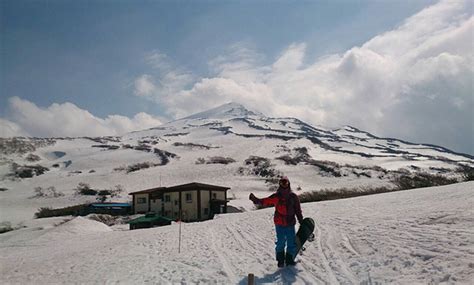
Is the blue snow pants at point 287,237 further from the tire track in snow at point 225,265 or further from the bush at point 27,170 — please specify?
the bush at point 27,170

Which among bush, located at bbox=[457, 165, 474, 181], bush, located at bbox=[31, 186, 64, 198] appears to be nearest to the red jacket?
bush, located at bbox=[457, 165, 474, 181]

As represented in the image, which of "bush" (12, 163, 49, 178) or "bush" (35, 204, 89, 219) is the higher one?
"bush" (12, 163, 49, 178)

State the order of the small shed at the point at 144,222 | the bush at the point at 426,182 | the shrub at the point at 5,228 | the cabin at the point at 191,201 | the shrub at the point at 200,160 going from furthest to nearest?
the shrub at the point at 200,160 < the cabin at the point at 191,201 < the shrub at the point at 5,228 < the small shed at the point at 144,222 < the bush at the point at 426,182

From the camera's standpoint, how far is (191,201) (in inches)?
2124

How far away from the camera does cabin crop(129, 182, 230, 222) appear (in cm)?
5334

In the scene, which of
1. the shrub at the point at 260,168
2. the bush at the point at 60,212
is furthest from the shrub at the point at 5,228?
the shrub at the point at 260,168

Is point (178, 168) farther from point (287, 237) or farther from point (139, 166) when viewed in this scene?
point (287, 237)

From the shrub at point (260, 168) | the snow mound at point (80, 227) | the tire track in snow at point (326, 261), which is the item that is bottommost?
the snow mound at point (80, 227)

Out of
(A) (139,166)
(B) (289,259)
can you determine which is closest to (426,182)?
(B) (289,259)

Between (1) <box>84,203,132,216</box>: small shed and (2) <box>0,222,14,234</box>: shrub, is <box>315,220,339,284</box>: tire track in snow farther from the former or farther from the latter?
(1) <box>84,203,132,216</box>: small shed

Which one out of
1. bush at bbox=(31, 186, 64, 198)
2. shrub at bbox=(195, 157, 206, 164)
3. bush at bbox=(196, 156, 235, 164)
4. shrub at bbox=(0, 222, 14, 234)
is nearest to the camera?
shrub at bbox=(0, 222, 14, 234)

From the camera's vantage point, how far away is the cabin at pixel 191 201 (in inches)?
2100

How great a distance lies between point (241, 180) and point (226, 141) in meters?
69.1

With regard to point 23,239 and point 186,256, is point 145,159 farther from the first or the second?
point 186,256
